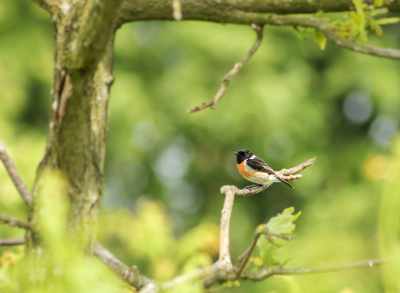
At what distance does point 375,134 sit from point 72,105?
8.83 meters

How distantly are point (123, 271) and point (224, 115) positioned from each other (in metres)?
5.96

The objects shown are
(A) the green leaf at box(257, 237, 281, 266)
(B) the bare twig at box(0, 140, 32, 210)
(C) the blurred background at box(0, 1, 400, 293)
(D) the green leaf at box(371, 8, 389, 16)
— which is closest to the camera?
(A) the green leaf at box(257, 237, 281, 266)

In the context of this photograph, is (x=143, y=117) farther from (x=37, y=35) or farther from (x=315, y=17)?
(x=315, y=17)

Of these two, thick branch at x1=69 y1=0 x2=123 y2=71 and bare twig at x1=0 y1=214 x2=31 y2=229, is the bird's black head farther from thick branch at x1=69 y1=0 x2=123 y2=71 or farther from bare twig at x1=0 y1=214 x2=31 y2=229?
bare twig at x1=0 y1=214 x2=31 y2=229

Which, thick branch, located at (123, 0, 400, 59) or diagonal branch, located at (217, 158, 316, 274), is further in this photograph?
thick branch, located at (123, 0, 400, 59)

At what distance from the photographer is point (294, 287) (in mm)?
1380

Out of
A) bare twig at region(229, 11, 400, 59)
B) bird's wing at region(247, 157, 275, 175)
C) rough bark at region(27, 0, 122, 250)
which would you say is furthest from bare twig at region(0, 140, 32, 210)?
bird's wing at region(247, 157, 275, 175)

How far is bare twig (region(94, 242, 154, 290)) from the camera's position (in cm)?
194

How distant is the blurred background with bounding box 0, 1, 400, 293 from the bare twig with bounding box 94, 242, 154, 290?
16.4 ft

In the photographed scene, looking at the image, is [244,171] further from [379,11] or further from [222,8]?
[379,11]

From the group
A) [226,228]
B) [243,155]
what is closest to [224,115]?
[243,155]

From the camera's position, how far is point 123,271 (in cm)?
209

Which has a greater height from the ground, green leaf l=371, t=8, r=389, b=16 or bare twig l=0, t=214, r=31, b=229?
green leaf l=371, t=8, r=389, b=16

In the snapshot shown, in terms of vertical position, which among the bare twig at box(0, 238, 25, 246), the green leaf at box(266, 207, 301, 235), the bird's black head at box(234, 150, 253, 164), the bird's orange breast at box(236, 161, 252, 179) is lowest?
the bird's black head at box(234, 150, 253, 164)
